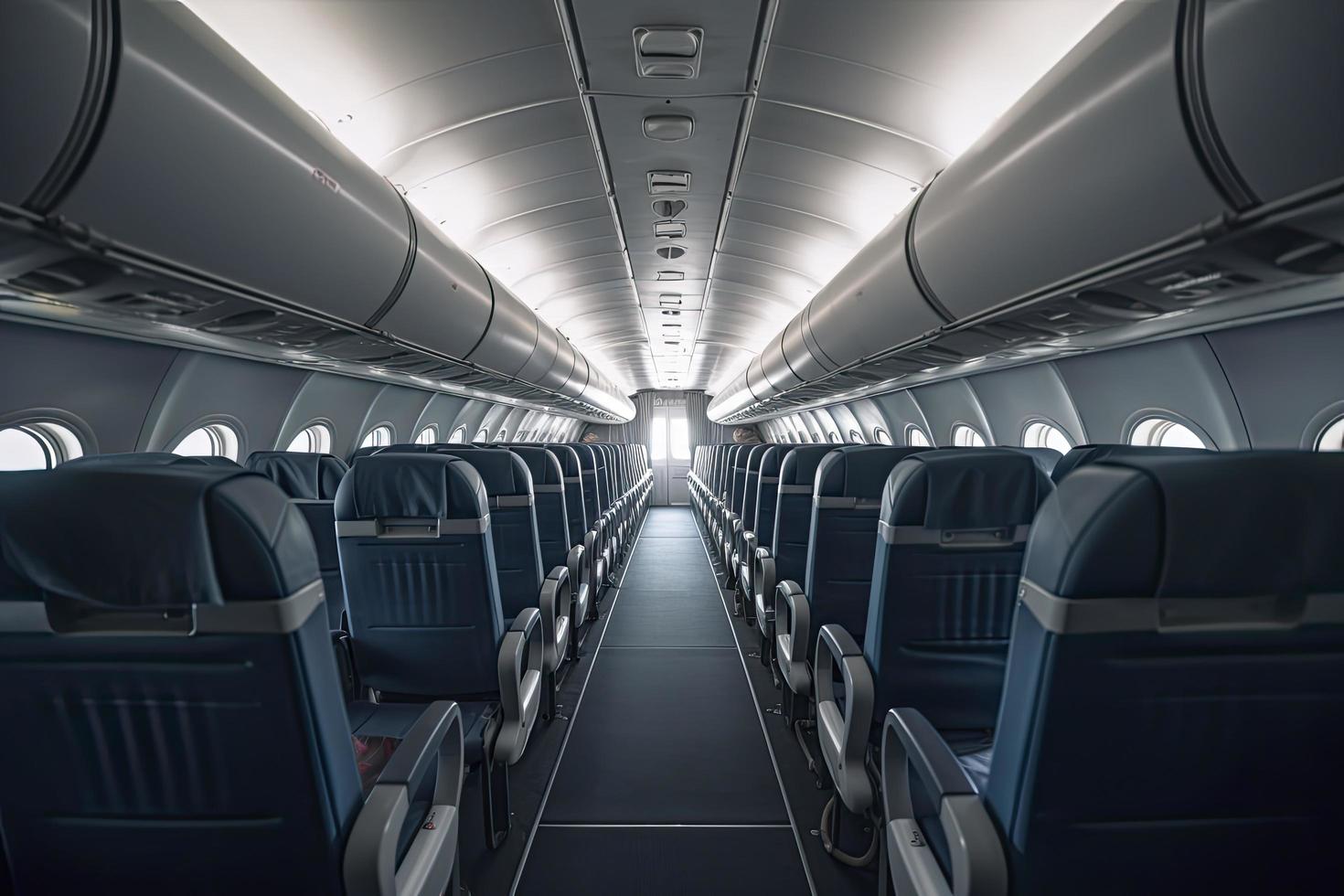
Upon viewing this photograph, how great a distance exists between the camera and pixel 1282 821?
1.10 metres

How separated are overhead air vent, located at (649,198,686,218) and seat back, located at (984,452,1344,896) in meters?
4.08

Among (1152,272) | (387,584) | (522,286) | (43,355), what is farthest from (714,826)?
(522,286)

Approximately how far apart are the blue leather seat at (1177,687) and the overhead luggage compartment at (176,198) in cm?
235

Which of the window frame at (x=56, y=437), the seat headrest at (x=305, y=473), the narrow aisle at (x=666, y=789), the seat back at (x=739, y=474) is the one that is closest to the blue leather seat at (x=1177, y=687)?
the narrow aisle at (x=666, y=789)

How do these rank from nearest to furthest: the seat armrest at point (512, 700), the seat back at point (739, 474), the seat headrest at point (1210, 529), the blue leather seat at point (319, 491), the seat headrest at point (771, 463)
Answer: the seat headrest at point (1210, 529) → the seat armrest at point (512, 700) → the blue leather seat at point (319, 491) → the seat headrest at point (771, 463) → the seat back at point (739, 474)

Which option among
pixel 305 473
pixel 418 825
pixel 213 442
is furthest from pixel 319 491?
pixel 418 825

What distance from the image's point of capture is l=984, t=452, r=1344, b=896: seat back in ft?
3.26

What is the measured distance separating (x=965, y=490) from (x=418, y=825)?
218 cm

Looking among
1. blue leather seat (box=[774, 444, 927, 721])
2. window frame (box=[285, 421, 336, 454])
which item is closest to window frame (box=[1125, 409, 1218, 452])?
blue leather seat (box=[774, 444, 927, 721])

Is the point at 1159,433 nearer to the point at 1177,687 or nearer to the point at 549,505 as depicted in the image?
the point at 1177,687

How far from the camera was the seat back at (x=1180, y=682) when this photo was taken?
3.26 feet

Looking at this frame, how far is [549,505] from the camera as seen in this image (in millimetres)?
4234

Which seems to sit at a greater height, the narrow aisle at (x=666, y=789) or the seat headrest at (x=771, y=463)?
the seat headrest at (x=771, y=463)

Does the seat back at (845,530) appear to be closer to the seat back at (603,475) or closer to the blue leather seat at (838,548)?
the blue leather seat at (838,548)
